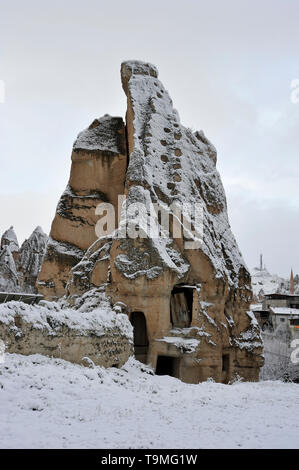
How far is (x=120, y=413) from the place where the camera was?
350 inches

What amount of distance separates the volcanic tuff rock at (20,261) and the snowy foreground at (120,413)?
134 feet

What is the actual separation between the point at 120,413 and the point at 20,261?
51052 mm

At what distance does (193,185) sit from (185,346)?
11.8 m

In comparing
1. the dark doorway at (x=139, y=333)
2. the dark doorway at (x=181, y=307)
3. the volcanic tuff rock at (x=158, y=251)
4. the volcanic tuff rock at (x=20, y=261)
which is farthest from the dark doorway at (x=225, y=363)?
the volcanic tuff rock at (x=20, y=261)

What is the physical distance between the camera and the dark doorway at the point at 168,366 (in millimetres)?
22694

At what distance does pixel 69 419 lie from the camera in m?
7.96

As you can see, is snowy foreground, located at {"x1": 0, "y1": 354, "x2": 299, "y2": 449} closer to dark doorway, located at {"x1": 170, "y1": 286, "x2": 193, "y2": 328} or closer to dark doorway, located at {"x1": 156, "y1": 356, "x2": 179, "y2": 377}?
dark doorway, located at {"x1": 156, "y1": 356, "x2": 179, "y2": 377}

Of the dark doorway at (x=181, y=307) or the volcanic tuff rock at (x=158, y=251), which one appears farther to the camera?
the dark doorway at (x=181, y=307)

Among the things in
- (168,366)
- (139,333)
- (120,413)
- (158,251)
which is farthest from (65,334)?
(168,366)

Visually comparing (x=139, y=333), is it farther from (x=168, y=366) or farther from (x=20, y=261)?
(x=20, y=261)

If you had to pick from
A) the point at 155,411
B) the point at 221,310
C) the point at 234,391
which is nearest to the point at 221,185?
the point at 221,310

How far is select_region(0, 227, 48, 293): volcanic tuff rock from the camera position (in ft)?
167

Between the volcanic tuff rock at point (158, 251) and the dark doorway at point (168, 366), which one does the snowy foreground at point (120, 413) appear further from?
the dark doorway at point (168, 366)

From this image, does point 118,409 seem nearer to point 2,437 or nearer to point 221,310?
point 2,437
